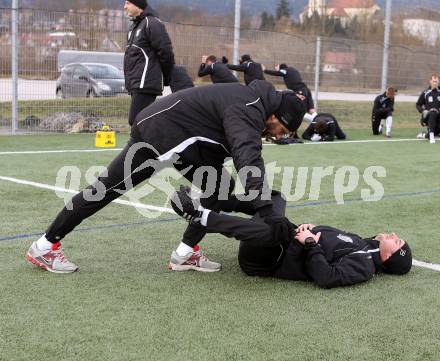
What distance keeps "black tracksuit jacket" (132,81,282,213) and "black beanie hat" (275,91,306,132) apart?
4 cm

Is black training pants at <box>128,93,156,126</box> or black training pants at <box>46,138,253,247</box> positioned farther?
black training pants at <box>128,93,156,126</box>

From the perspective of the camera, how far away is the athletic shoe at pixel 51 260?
187 inches

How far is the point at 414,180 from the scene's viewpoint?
9562mm

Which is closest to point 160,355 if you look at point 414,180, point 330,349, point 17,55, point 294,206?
point 330,349

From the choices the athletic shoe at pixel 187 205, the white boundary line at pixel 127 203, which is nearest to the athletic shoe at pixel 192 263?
the athletic shoe at pixel 187 205

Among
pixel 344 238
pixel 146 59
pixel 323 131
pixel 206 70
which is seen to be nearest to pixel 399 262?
pixel 344 238

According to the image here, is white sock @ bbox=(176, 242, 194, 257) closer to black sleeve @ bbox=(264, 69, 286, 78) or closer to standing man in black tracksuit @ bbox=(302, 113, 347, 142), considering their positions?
standing man in black tracksuit @ bbox=(302, 113, 347, 142)

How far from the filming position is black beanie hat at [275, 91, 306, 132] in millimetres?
4168

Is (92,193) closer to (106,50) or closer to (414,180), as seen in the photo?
(414,180)

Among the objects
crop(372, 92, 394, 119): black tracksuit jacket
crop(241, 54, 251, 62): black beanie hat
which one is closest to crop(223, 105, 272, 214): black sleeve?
crop(241, 54, 251, 62): black beanie hat

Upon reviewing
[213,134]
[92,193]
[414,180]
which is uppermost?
[213,134]

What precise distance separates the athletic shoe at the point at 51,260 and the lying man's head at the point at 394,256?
6.83ft

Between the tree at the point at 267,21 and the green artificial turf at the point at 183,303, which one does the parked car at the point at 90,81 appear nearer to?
the tree at the point at 267,21

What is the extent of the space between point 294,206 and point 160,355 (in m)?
4.22
